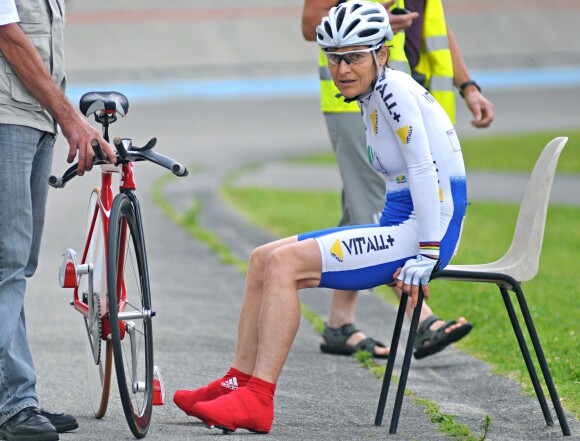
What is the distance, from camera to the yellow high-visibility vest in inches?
274

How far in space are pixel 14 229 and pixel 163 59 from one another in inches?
1342

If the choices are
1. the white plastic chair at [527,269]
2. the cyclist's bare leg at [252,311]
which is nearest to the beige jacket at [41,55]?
the cyclist's bare leg at [252,311]

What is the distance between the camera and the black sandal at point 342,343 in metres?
7.04

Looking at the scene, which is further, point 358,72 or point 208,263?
point 208,263

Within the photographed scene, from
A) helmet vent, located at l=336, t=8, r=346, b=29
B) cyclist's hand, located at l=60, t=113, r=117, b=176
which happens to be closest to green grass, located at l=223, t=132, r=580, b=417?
helmet vent, located at l=336, t=8, r=346, b=29

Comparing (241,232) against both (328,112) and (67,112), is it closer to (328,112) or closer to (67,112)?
(328,112)

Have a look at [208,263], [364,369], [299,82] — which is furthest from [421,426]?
[299,82]

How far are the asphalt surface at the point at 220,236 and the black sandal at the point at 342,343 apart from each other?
8cm

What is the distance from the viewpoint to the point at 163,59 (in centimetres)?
3866

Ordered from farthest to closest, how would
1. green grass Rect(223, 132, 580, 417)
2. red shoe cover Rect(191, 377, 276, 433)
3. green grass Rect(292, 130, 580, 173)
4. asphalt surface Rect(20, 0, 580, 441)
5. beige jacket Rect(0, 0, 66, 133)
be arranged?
green grass Rect(292, 130, 580, 173) < green grass Rect(223, 132, 580, 417) < asphalt surface Rect(20, 0, 580, 441) < red shoe cover Rect(191, 377, 276, 433) < beige jacket Rect(0, 0, 66, 133)

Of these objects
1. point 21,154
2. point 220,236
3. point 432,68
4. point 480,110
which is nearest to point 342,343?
point 480,110

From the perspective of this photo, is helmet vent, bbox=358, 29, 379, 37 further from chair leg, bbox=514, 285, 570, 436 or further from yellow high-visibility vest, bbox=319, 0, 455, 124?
yellow high-visibility vest, bbox=319, 0, 455, 124

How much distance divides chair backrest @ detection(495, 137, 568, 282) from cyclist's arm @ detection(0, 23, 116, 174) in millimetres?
1710

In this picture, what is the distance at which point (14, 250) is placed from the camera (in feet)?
16.4
